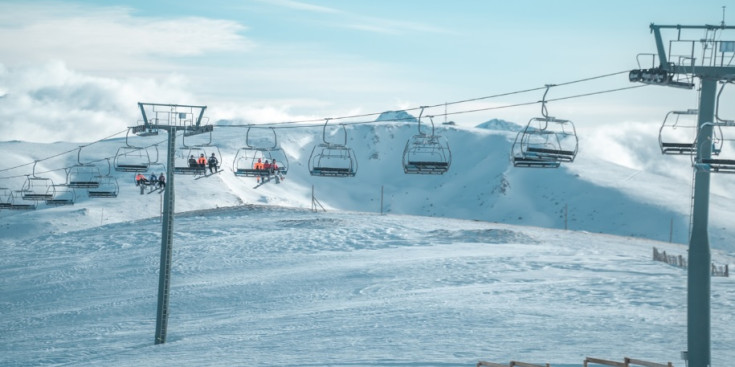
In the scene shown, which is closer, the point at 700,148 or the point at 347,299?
the point at 700,148

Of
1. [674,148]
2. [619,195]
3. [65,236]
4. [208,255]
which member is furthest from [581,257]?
[619,195]

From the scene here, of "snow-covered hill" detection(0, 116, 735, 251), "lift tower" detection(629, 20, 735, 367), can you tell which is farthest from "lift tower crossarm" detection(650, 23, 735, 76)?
"snow-covered hill" detection(0, 116, 735, 251)

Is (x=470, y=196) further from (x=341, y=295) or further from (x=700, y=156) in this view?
(x=700, y=156)

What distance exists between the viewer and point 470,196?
17938cm

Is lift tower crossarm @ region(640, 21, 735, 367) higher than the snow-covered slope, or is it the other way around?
lift tower crossarm @ region(640, 21, 735, 367)

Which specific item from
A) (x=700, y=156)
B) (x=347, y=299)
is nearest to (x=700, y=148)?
(x=700, y=156)

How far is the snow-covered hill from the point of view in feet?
417

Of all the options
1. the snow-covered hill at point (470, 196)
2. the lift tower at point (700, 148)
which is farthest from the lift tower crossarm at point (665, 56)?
the snow-covered hill at point (470, 196)

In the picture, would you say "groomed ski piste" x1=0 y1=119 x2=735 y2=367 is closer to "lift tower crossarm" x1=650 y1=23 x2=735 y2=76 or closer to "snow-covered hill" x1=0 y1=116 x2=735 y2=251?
"lift tower crossarm" x1=650 y1=23 x2=735 y2=76

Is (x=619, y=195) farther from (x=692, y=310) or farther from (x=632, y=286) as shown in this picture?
(x=692, y=310)

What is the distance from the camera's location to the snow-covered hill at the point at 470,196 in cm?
12725

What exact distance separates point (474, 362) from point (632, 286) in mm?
14850

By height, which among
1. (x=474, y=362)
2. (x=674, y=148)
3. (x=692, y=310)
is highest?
(x=674, y=148)

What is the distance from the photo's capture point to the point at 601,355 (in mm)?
24406
